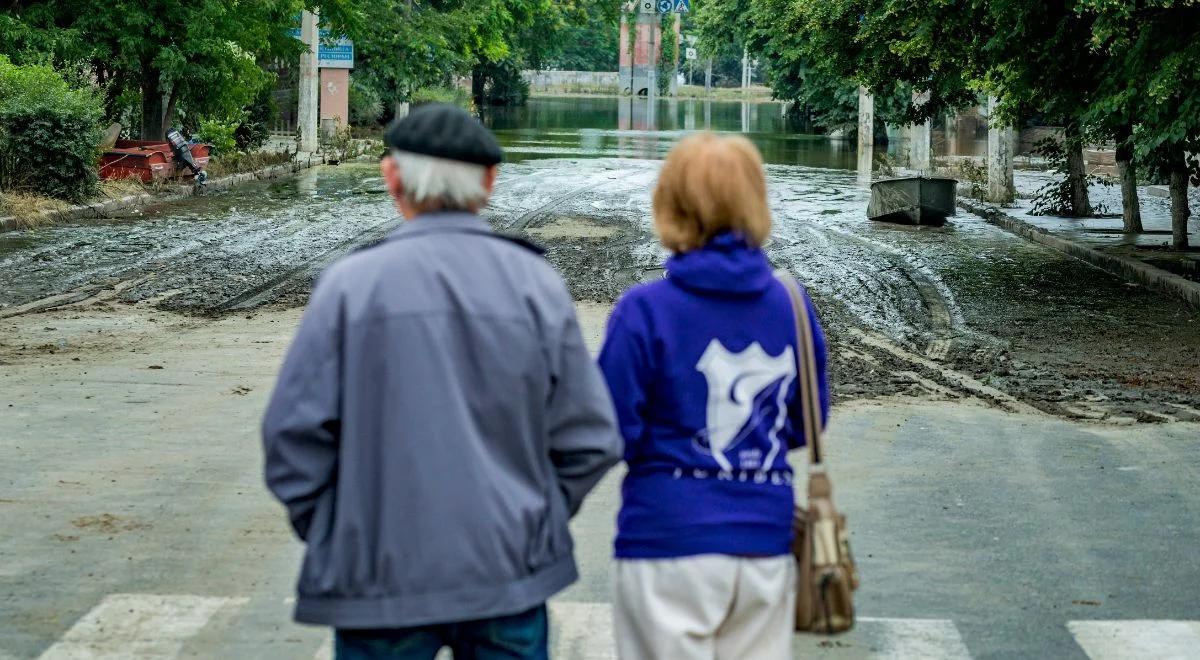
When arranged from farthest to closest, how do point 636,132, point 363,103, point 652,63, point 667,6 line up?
point 652,63 → point 667,6 → point 636,132 → point 363,103

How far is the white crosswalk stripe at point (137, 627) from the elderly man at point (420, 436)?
2.38 meters

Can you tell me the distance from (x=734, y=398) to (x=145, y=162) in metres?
25.2

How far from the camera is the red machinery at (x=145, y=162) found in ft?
88.6

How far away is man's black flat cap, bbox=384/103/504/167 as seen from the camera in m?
3.17

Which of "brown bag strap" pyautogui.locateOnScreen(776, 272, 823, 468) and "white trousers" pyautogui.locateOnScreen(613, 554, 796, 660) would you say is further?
"brown bag strap" pyautogui.locateOnScreen(776, 272, 823, 468)

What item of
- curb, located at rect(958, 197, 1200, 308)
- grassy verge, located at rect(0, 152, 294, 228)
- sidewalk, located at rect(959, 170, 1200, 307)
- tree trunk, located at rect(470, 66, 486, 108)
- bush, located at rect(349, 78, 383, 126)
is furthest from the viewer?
tree trunk, located at rect(470, 66, 486, 108)

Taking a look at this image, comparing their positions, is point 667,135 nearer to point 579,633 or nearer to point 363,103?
point 363,103


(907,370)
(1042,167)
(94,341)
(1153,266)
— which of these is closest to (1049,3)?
(1153,266)

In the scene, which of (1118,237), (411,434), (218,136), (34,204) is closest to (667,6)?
(218,136)

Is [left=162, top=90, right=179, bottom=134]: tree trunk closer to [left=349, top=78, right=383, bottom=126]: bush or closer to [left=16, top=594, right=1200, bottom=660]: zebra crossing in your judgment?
[left=349, top=78, right=383, bottom=126]: bush

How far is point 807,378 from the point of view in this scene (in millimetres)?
3535

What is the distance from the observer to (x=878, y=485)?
788cm

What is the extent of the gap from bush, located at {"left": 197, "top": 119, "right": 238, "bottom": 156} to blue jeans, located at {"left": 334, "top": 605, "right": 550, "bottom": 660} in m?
28.9

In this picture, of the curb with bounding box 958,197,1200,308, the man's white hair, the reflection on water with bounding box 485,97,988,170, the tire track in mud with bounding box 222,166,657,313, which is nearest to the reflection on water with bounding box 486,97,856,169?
the reflection on water with bounding box 485,97,988,170
